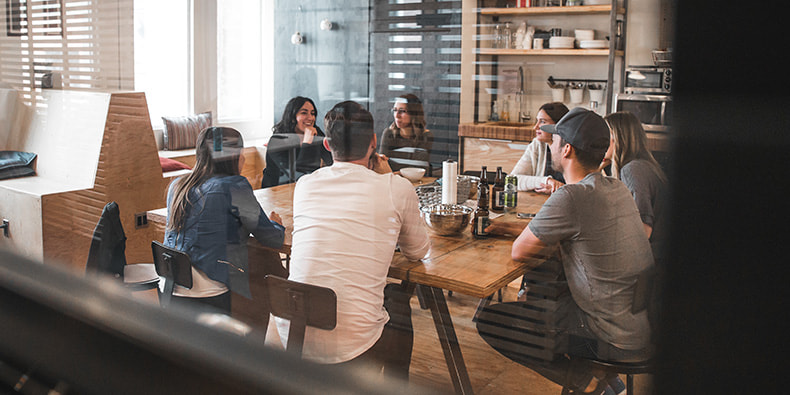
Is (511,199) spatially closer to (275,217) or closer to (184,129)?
(275,217)

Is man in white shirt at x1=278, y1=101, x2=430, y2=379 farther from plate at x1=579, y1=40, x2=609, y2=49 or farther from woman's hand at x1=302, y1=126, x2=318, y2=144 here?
plate at x1=579, y1=40, x2=609, y2=49

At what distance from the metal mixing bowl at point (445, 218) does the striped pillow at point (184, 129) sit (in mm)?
289

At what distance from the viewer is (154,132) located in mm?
853

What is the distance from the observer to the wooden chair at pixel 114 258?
79cm

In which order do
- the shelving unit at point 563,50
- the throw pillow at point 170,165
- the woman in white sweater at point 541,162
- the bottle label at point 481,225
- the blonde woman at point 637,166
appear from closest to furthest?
the blonde woman at point 637,166 < the shelving unit at point 563,50 < the woman in white sweater at point 541,162 < the bottle label at point 481,225 < the throw pillow at point 170,165

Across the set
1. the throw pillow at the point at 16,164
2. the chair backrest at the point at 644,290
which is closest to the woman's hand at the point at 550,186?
the chair backrest at the point at 644,290

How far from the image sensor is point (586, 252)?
0.47 metres

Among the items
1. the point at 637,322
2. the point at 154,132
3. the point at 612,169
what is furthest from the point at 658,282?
the point at 154,132

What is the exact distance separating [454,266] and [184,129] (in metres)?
0.37

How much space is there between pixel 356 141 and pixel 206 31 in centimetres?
28

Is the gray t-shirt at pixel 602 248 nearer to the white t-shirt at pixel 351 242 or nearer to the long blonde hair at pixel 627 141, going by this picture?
the long blonde hair at pixel 627 141

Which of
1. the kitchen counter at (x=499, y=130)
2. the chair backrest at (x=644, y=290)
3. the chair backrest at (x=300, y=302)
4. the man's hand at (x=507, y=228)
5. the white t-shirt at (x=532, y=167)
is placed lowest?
the chair backrest at (x=300, y=302)

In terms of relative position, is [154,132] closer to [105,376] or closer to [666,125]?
[105,376]

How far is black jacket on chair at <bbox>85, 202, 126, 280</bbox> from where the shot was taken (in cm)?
80
